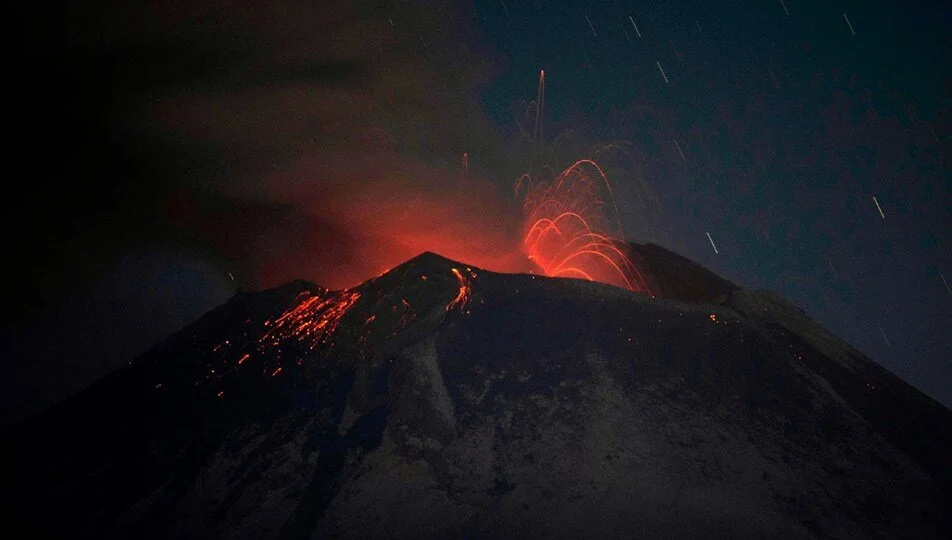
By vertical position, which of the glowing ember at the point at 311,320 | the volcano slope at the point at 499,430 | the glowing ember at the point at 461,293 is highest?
the glowing ember at the point at 311,320

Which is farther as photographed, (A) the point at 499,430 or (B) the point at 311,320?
(B) the point at 311,320

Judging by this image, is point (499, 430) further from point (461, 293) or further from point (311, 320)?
point (311, 320)

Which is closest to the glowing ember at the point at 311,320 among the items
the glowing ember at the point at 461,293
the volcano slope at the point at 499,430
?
the volcano slope at the point at 499,430

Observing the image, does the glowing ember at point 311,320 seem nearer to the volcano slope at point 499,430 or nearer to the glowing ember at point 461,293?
the volcano slope at point 499,430

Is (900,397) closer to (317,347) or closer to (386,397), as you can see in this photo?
(386,397)

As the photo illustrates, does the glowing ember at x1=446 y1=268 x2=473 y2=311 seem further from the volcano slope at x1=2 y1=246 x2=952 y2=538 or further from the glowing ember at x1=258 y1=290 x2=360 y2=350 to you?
the glowing ember at x1=258 y1=290 x2=360 y2=350

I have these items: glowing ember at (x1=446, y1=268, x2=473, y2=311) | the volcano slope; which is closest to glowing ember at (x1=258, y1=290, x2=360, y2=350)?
the volcano slope

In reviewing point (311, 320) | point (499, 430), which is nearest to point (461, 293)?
point (311, 320)
